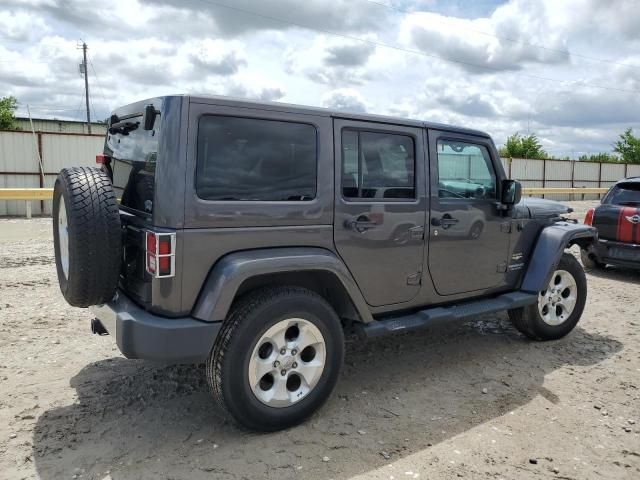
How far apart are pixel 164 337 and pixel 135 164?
1.19m

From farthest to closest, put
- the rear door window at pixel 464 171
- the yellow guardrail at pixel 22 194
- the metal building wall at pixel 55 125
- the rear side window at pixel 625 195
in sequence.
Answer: the metal building wall at pixel 55 125 < the yellow guardrail at pixel 22 194 < the rear side window at pixel 625 195 < the rear door window at pixel 464 171

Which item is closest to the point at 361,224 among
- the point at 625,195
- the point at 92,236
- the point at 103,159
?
the point at 92,236

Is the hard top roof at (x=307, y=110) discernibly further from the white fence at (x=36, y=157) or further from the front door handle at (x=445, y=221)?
the white fence at (x=36, y=157)

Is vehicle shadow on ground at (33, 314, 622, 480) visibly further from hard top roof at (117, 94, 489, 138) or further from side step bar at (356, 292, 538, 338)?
hard top roof at (117, 94, 489, 138)

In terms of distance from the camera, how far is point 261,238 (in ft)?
10.3

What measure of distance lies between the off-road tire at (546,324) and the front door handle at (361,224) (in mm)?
2084

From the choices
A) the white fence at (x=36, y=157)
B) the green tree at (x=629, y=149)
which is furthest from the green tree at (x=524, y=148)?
the white fence at (x=36, y=157)

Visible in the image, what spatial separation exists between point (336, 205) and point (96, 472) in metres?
2.07

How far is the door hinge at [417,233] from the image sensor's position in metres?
3.83

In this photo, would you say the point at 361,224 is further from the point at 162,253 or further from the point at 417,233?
the point at 162,253

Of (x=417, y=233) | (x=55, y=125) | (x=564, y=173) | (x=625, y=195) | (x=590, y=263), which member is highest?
A: (x=55, y=125)

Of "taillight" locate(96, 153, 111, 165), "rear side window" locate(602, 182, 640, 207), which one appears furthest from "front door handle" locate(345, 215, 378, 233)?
"rear side window" locate(602, 182, 640, 207)

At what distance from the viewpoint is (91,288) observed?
305cm

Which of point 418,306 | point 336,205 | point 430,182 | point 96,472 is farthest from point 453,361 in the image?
point 96,472
